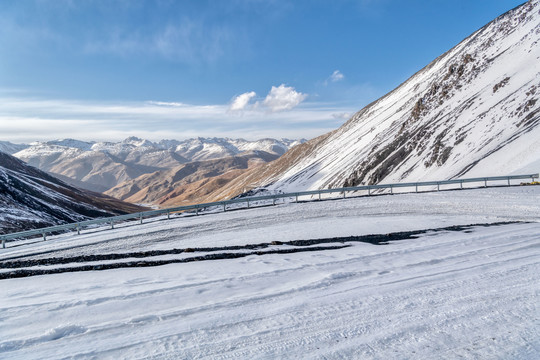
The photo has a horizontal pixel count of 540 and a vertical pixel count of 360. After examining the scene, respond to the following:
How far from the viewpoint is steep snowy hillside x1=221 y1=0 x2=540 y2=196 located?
120ft

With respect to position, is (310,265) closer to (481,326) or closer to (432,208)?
(481,326)

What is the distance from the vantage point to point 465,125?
46469 millimetres

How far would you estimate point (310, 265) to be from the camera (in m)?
8.57

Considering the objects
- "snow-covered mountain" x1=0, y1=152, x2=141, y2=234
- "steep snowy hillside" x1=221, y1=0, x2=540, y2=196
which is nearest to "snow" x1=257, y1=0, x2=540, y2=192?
"steep snowy hillside" x1=221, y1=0, x2=540, y2=196

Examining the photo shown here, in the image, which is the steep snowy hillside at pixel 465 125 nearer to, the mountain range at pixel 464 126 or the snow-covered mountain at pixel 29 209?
the mountain range at pixel 464 126

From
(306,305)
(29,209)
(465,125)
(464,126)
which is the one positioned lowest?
(29,209)

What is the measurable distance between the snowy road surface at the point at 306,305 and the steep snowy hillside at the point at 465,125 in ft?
87.2

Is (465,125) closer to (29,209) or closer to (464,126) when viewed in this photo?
(464,126)

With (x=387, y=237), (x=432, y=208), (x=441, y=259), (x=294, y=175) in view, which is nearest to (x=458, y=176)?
(x=432, y=208)

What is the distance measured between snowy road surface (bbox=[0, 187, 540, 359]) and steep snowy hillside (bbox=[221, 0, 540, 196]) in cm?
2658

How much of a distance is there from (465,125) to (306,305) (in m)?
50.7

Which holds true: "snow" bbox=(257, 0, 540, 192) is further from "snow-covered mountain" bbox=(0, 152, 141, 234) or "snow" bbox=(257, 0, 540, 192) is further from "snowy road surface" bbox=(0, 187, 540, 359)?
"snow-covered mountain" bbox=(0, 152, 141, 234)

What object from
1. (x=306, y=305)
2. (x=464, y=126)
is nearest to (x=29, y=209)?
(x=306, y=305)

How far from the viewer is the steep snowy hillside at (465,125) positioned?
36500mm
